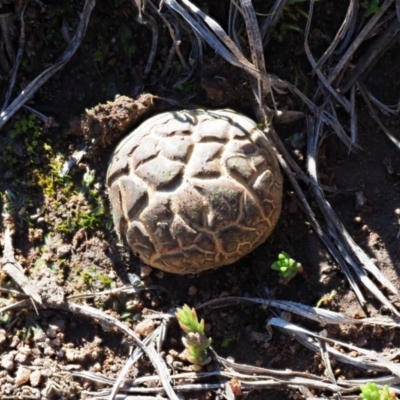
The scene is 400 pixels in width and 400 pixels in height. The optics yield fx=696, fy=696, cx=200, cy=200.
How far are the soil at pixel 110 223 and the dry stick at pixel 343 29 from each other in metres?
0.11

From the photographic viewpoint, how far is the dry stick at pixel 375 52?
11.6 feet

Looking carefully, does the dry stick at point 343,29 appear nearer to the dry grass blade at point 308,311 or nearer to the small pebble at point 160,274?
the dry grass blade at point 308,311

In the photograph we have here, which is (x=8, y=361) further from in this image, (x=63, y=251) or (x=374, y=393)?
(x=374, y=393)

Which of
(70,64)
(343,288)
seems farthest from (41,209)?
(343,288)

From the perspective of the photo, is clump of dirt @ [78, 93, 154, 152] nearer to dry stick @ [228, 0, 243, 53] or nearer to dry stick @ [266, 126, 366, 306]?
dry stick @ [228, 0, 243, 53]

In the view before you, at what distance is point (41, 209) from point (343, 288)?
1.65m

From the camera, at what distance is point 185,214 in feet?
10.3

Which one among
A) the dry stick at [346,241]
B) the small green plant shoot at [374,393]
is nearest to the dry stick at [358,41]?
the dry stick at [346,241]

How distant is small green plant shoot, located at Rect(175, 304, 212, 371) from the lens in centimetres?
321

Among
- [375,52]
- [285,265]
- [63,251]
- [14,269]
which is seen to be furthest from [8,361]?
[375,52]

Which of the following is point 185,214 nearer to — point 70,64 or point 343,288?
point 343,288

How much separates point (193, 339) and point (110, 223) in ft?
2.57

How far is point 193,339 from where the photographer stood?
10.7 feet

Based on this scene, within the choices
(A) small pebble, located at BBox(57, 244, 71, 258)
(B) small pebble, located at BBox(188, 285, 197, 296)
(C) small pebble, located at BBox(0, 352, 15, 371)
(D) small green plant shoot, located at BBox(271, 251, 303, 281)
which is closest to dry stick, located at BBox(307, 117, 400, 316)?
(D) small green plant shoot, located at BBox(271, 251, 303, 281)
